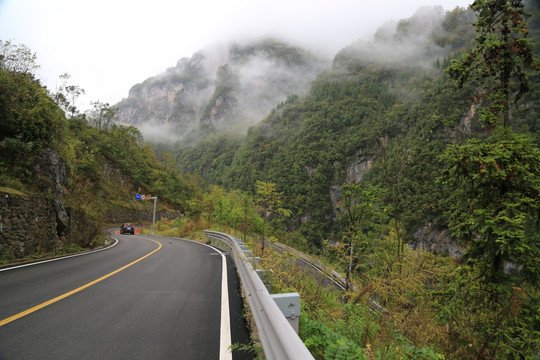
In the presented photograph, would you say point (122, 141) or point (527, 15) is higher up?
point (122, 141)

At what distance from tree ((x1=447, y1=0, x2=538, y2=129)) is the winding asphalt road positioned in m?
6.77

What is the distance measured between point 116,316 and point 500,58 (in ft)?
28.8

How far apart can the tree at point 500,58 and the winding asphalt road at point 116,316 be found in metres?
6.77

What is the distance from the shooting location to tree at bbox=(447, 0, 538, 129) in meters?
5.95

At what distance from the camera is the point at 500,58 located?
6070mm

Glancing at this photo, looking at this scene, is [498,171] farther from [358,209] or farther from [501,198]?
[358,209]

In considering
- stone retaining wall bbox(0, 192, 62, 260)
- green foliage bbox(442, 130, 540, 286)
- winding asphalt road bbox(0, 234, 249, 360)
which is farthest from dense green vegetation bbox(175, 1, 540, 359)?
stone retaining wall bbox(0, 192, 62, 260)

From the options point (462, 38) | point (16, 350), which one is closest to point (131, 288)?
point (16, 350)

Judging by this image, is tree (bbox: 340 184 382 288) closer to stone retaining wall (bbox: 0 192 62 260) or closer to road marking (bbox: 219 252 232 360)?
road marking (bbox: 219 252 232 360)

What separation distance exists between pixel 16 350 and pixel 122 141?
7212 centimetres

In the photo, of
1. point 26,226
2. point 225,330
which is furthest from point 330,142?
point 225,330

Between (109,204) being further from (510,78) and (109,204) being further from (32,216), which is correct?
(510,78)

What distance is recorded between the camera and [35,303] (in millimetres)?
4504

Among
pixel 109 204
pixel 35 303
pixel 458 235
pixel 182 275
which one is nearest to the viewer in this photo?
pixel 35 303
